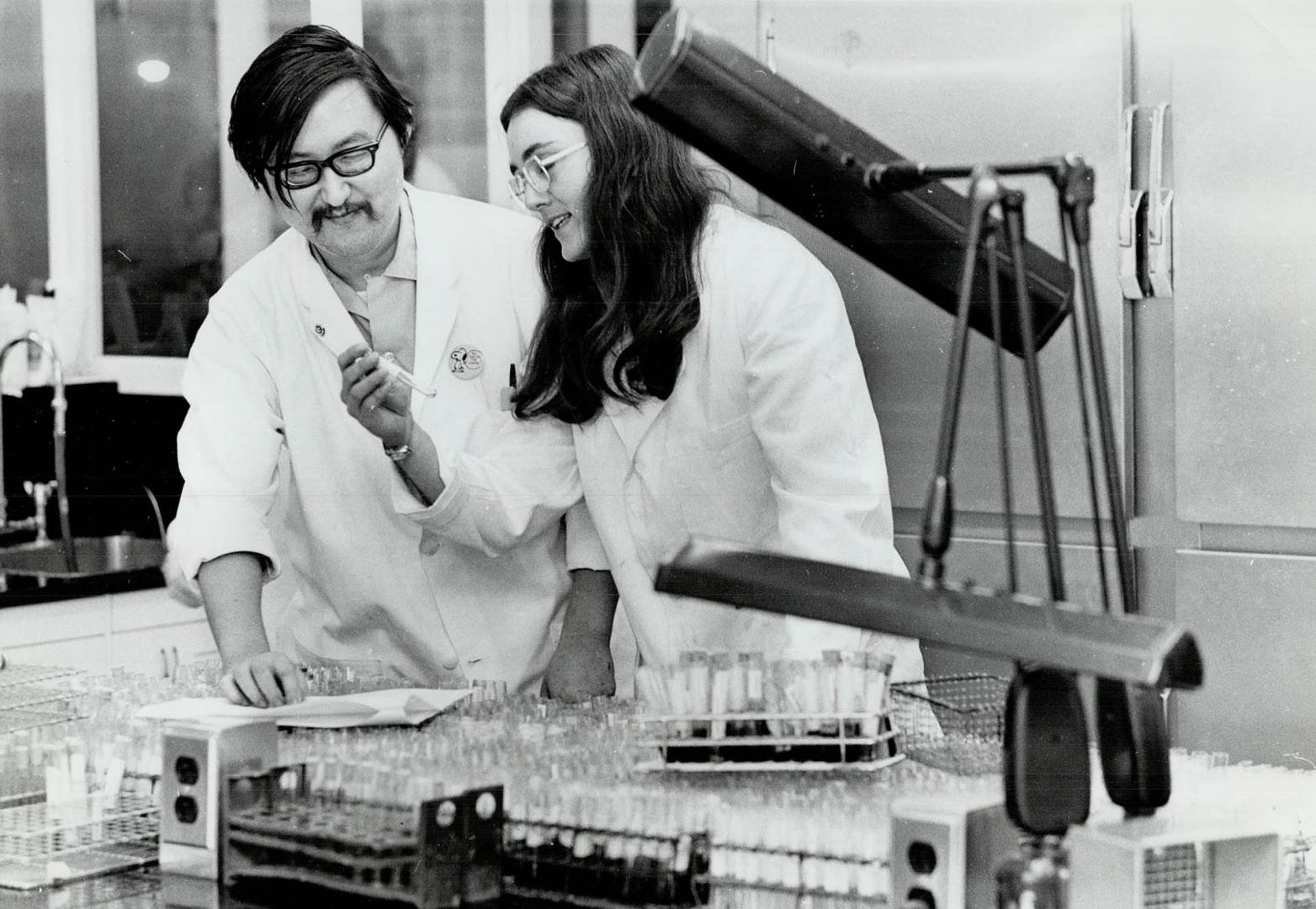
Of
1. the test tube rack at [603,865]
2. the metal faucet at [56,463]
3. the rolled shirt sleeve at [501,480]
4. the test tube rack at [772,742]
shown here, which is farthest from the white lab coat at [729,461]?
the metal faucet at [56,463]

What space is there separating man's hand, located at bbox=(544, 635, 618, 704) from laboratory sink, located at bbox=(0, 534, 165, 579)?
87cm

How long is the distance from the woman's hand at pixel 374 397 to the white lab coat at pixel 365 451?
0.25 feet

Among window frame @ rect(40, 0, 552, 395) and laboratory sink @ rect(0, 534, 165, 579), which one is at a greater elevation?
window frame @ rect(40, 0, 552, 395)

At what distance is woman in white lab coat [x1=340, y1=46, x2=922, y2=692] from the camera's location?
1.67 meters

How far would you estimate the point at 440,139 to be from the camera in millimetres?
1885

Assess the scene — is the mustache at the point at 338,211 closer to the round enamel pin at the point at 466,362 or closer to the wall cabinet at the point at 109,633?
the round enamel pin at the point at 466,362

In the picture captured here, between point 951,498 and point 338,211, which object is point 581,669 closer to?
point 338,211

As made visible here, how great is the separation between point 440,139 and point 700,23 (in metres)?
0.72

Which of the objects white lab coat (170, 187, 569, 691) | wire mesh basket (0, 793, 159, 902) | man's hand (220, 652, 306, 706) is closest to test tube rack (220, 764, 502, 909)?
wire mesh basket (0, 793, 159, 902)

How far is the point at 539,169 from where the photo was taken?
5.49ft

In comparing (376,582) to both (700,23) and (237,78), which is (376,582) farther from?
(700,23)

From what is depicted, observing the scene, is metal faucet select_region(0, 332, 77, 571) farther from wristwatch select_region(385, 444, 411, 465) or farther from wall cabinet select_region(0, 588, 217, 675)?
wristwatch select_region(385, 444, 411, 465)

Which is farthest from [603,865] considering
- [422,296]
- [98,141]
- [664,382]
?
[98,141]

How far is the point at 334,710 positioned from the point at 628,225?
602 millimetres
